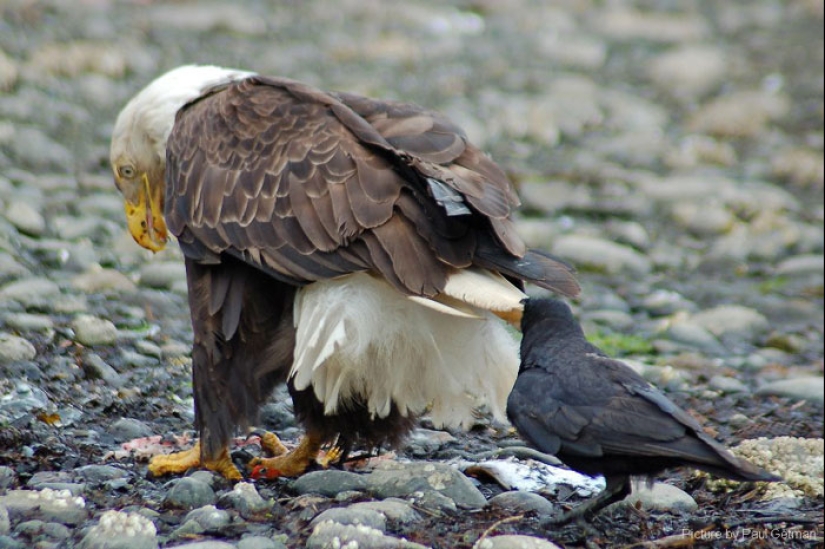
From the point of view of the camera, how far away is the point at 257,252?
4.75 meters

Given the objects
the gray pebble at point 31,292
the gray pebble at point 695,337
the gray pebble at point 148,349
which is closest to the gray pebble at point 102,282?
the gray pebble at point 31,292

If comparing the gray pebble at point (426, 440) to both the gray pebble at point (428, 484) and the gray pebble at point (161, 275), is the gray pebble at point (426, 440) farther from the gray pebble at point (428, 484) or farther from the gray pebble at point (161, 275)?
the gray pebble at point (161, 275)

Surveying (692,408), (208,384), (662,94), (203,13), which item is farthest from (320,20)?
(208,384)

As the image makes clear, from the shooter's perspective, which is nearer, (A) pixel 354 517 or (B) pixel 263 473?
(A) pixel 354 517

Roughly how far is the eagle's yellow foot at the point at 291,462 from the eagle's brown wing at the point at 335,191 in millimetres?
891

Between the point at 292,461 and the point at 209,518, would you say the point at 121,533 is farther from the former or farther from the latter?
the point at 292,461

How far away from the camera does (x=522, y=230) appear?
356 inches

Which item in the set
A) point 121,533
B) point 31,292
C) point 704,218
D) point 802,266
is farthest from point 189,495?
point 704,218

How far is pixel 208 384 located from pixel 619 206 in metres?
5.75

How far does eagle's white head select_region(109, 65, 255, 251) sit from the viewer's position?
5.65m

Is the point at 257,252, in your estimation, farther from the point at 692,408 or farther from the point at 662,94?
the point at 662,94

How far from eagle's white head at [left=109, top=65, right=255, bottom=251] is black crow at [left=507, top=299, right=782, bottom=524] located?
2.08m

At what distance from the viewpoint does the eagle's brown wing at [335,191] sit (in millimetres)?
4441

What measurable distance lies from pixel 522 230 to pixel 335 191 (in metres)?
4.51
